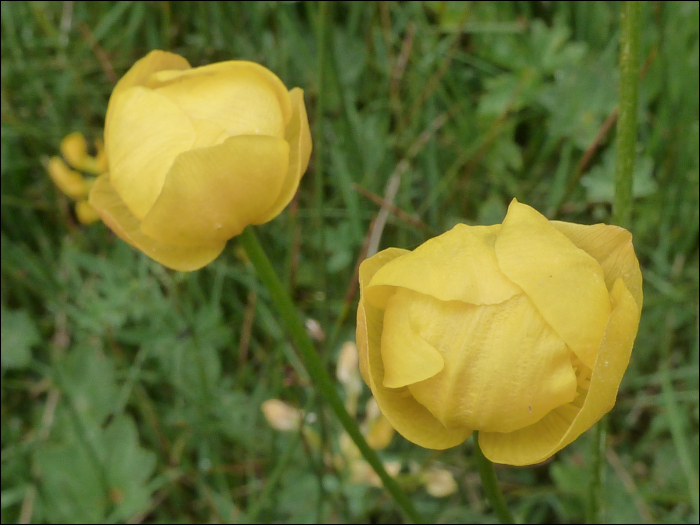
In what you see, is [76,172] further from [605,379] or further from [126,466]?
[605,379]

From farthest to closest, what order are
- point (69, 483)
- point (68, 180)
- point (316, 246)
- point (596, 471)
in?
point (68, 180), point (316, 246), point (69, 483), point (596, 471)

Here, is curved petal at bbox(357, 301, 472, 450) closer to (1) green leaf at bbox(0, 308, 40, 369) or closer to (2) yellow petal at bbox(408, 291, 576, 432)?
(2) yellow petal at bbox(408, 291, 576, 432)

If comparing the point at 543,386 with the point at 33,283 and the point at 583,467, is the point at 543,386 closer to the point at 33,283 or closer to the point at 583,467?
the point at 583,467

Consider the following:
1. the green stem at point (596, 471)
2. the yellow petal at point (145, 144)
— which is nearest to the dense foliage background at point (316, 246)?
the green stem at point (596, 471)

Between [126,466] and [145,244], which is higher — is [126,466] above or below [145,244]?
below

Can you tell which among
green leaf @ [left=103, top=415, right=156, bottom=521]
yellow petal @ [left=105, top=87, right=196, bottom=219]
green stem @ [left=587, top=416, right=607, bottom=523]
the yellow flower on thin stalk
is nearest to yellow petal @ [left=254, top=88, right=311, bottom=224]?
yellow petal @ [left=105, top=87, right=196, bottom=219]

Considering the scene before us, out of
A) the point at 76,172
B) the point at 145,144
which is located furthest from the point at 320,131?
the point at 76,172

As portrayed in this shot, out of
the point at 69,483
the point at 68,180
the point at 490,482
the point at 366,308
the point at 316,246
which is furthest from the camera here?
the point at 68,180

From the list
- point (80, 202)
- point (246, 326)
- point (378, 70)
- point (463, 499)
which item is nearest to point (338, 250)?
point (246, 326)

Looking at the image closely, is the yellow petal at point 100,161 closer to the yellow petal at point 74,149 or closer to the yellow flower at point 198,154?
the yellow petal at point 74,149

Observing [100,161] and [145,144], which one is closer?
[145,144]
